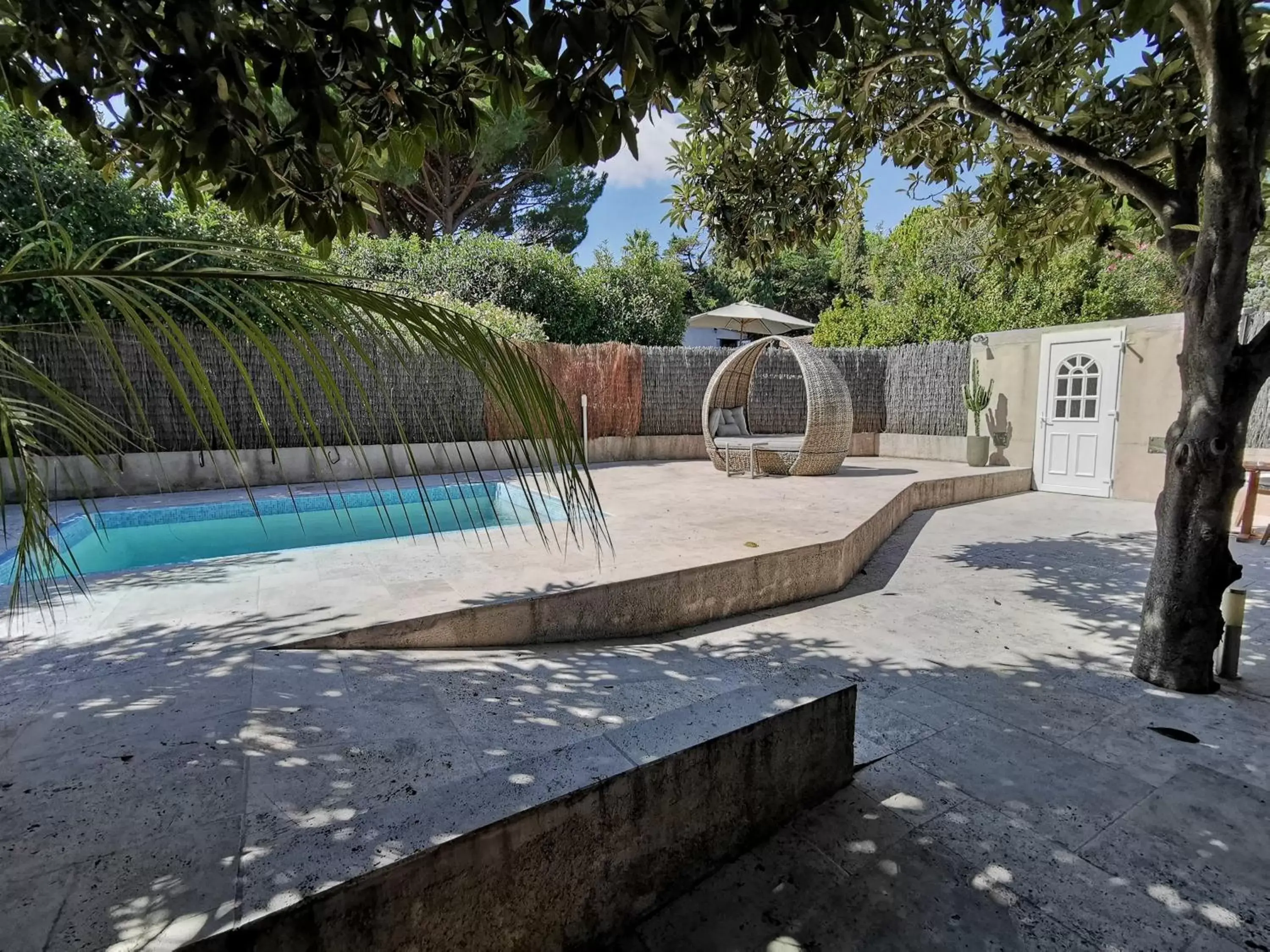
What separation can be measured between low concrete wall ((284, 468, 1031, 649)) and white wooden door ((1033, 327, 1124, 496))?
530 cm

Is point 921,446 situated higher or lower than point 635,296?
lower

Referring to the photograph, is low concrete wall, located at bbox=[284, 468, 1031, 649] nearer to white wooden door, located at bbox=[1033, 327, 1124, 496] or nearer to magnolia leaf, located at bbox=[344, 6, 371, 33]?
magnolia leaf, located at bbox=[344, 6, 371, 33]

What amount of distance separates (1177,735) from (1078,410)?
768cm

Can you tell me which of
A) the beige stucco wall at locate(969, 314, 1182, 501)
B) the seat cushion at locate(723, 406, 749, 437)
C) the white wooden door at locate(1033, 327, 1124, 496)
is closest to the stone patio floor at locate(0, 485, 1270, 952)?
the beige stucco wall at locate(969, 314, 1182, 501)

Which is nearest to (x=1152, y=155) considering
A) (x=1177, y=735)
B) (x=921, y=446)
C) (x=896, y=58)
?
(x=896, y=58)

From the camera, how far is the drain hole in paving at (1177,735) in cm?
287

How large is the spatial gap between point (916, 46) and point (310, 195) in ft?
11.6

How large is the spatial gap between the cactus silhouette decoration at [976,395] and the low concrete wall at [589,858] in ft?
31.1

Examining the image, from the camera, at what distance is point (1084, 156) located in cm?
342

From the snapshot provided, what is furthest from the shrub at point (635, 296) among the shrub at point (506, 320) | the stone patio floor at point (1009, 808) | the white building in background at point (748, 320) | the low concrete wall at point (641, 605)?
the stone patio floor at point (1009, 808)

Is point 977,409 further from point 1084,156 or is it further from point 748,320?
point 1084,156

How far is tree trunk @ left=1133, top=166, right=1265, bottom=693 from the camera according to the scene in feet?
9.78

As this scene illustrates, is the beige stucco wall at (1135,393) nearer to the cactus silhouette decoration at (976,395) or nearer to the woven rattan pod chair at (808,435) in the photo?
the cactus silhouette decoration at (976,395)

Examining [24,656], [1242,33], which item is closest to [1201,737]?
[1242,33]
